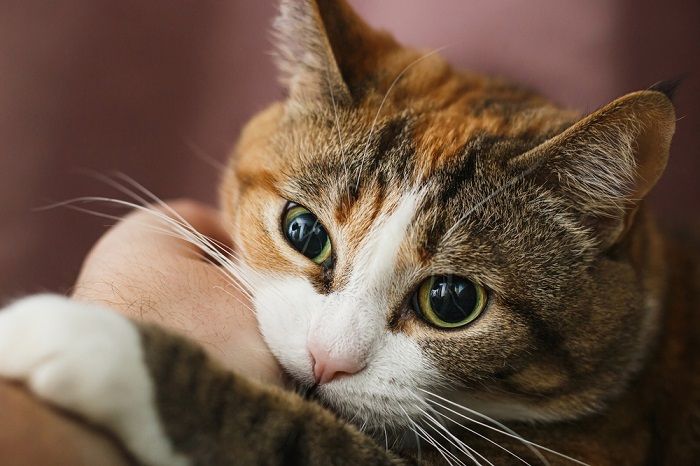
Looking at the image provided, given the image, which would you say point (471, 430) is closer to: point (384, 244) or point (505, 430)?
point (505, 430)

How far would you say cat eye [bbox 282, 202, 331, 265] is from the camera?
113 cm

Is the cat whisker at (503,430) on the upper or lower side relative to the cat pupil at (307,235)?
lower

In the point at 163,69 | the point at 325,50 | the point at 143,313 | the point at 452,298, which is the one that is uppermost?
the point at 325,50

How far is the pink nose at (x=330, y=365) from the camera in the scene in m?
0.98

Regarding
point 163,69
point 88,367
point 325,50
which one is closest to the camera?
point 88,367

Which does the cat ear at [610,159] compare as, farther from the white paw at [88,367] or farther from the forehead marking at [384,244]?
the white paw at [88,367]

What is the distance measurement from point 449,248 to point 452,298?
0.08 meters

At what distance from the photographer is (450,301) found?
42.0 inches

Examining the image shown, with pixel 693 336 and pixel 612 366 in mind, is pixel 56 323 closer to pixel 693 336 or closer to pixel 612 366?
pixel 612 366

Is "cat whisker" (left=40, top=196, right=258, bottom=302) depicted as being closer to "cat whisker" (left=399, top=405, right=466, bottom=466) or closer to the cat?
the cat

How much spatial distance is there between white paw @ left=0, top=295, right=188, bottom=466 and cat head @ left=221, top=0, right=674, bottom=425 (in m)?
0.30

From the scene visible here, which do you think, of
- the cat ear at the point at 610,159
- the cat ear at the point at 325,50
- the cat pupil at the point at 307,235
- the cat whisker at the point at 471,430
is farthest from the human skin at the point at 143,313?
the cat ear at the point at 610,159

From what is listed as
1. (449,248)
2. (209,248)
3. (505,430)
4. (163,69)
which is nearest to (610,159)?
(449,248)

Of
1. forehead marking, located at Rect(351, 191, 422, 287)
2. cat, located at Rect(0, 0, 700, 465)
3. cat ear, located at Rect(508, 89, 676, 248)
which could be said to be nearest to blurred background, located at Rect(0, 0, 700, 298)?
cat, located at Rect(0, 0, 700, 465)
